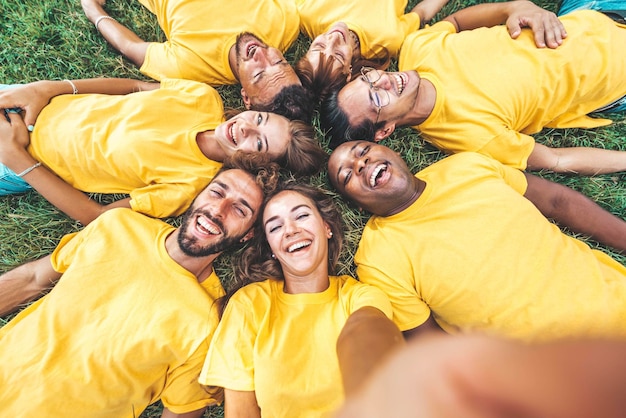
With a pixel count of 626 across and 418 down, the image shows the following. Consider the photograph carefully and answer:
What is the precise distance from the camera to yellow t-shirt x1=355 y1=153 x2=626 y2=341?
220cm

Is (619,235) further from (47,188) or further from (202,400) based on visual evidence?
(47,188)

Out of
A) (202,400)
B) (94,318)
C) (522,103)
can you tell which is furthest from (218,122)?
(522,103)

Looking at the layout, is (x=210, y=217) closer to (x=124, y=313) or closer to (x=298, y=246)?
(x=298, y=246)

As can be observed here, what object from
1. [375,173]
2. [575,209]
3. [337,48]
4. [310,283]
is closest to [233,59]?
[337,48]

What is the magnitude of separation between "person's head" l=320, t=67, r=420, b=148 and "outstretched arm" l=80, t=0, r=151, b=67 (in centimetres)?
147

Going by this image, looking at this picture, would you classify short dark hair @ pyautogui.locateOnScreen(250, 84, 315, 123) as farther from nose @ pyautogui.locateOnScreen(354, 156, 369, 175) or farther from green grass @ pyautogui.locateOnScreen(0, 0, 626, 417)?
nose @ pyautogui.locateOnScreen(354, 156, 369, 175)

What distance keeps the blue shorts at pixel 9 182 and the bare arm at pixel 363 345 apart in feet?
7.97

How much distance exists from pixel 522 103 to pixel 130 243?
275 cm

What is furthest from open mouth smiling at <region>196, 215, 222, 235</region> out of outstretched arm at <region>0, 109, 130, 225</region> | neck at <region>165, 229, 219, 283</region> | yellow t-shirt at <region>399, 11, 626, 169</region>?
yellow t-shirt at <region>399, 11, 626, 169</region>

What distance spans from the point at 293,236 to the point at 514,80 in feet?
5.95

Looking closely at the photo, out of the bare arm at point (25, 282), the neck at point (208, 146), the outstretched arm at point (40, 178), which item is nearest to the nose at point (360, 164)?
the neck at point (208, 146)

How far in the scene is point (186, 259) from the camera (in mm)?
2490

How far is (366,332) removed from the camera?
1611 millimetres

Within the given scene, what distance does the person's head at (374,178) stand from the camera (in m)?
2.43
